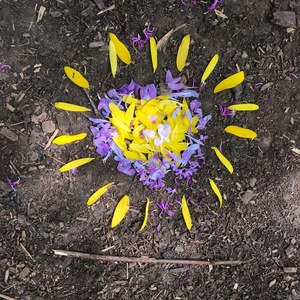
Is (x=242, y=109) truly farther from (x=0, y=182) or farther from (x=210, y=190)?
(x=0, y=182)

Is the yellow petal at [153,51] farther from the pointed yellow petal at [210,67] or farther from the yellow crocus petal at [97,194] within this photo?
the yellow crocus petal at [97,194]

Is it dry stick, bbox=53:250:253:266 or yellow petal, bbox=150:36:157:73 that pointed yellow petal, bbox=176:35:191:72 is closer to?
yellow petal, bbox=150:36:157:73

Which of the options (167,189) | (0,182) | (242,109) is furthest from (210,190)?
(0,182)

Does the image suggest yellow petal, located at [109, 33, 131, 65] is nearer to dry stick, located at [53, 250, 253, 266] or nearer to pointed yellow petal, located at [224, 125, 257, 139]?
pointed yellow petal, located at [224, 125, 257, 139]

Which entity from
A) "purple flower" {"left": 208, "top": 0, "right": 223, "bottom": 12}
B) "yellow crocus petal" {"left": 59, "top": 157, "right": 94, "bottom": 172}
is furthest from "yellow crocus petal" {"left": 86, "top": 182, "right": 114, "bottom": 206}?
"purple flower" {"left": 208, "top": 0, "right": 223, "bottom": 12}

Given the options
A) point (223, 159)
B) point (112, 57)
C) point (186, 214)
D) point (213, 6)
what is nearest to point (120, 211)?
point (186, 214)

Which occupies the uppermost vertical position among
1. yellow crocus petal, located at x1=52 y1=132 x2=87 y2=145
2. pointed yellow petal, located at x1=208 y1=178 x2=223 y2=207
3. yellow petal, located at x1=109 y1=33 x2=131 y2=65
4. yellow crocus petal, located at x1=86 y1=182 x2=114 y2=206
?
yellow petal, located at x1=109 y1=33 x2=131 y2=65

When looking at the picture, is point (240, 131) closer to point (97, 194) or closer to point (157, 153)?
point (157, 153)

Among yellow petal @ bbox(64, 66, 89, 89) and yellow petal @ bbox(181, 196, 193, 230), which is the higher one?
yellow petal @ bbox(64, 66, 89, 89)
